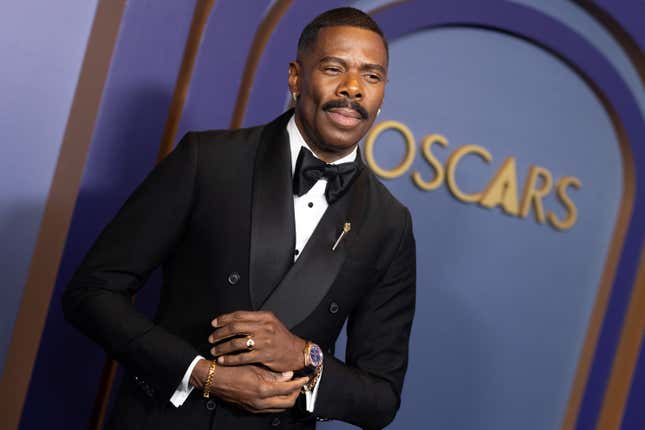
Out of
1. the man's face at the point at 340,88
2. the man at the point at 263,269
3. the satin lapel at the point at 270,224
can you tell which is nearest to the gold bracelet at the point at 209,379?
the man at the point at 263,269

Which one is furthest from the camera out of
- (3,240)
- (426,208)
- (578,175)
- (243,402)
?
(578,175)

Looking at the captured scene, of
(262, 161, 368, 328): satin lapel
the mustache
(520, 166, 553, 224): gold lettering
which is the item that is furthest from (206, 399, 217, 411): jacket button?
(520, 166, 553, 224): gold lettering

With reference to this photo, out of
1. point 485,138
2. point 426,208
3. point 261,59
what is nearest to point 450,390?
point 426,208

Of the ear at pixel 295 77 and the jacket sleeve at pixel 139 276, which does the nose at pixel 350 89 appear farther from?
the jacket sleeve at pixel 139 276

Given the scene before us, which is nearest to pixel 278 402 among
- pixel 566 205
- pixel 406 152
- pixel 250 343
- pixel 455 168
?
pixel 250 343

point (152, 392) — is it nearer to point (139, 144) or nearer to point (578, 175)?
point (139, 144)

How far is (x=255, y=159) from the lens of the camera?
171 centimetres

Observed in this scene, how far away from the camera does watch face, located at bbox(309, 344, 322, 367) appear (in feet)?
5.21

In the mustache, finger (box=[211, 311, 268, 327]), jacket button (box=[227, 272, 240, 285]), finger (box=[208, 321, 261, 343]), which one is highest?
the mustache

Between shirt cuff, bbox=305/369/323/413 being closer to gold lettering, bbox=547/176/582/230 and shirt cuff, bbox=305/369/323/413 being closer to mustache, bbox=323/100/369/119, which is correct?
mustache, bbox=323/100/369/119

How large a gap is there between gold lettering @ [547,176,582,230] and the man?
4.84ft

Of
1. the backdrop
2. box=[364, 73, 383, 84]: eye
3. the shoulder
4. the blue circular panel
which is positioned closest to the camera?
box=[364, 73, 383, 84]: eye

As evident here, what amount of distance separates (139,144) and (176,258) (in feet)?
2.17

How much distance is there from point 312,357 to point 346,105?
499mm
